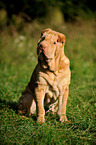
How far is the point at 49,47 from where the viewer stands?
7.97ft

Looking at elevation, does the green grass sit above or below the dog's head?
below

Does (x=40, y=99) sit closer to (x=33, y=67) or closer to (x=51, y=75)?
(x=51, y=75)

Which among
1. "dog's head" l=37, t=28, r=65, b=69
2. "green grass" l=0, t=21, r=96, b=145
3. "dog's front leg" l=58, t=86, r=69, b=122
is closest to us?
"dog's head" l=37, t=28, r=65, b=69

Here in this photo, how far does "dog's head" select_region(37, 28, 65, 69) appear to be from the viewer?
2420 mm

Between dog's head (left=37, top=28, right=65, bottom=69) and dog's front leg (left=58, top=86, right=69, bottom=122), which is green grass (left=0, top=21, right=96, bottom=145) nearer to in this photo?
dog's front leg (left=58, top=86, right=69, bottom=122)

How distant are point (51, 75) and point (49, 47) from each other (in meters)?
0.46

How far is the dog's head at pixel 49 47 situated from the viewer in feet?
7.94

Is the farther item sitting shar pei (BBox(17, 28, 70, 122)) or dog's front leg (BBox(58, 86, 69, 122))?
dog's front leg (BBox(58, 86, 69, 122))

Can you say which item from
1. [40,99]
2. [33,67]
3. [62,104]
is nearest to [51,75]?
[40,99]

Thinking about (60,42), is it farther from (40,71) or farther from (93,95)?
(93,95)

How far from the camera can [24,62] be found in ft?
24.5

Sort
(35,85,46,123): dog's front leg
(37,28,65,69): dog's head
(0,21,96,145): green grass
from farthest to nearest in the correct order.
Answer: (35,85,46,123): dog's front leg
(0,21,96,145): green grass
(37,28,65,69): dog's head

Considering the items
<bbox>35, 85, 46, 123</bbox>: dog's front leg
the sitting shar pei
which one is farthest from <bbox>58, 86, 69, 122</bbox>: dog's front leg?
<bbox>35, 85, 46, 123</bbox>: dog's front leg

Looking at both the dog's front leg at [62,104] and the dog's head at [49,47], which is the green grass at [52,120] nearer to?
the dog's front leg at [62,104]
